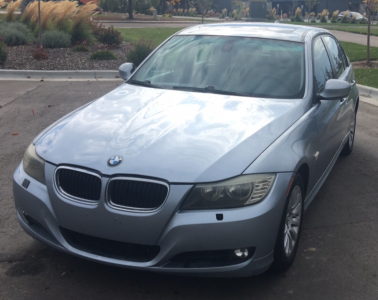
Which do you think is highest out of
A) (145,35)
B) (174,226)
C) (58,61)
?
(174,226)

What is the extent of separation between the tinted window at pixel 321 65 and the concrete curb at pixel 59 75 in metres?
8.32

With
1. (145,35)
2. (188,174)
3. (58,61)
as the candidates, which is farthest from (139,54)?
(188,174)

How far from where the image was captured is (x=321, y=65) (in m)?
5.33

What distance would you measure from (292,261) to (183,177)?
48.6 inches

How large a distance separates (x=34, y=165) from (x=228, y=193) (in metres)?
1.45

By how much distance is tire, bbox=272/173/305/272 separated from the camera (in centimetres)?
365

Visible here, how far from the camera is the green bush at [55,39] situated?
53.4 ft

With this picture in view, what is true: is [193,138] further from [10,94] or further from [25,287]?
[10,94]

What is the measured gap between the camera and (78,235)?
11.7ft

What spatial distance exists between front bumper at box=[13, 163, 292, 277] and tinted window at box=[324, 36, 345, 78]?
2827 millimetres

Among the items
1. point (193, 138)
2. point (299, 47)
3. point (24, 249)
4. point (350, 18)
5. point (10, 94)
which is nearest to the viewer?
point (193, 138)

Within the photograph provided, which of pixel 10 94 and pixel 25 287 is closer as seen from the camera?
pixel 25 287

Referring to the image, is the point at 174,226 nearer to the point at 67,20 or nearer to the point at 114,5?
the point at 67,20

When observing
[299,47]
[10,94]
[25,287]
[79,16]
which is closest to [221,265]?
[25,287]
